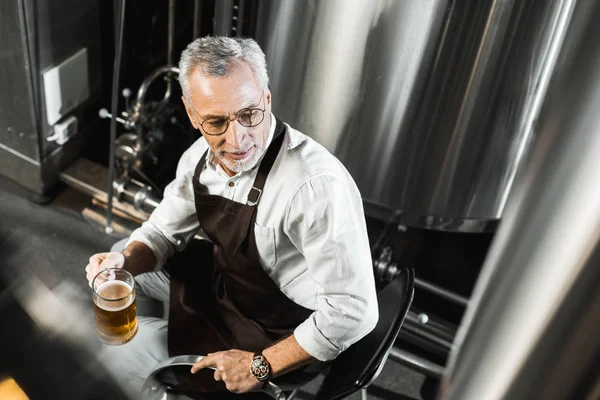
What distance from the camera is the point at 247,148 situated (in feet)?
4.66

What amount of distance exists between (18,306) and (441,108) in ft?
4.82

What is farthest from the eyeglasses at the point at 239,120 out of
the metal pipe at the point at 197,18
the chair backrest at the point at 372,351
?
the metal pipe at the point at 197,18

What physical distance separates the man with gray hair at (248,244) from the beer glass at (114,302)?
0.15 feet

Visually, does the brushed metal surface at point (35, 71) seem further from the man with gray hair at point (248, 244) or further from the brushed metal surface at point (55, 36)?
the man with gray hair at point (248, 244)

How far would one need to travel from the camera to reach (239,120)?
1.41 meters

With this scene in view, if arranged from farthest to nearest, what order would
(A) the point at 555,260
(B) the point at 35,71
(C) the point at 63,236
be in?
(C) the point at 63,236
(B) the point at 35,71
(A) the point at 555,260

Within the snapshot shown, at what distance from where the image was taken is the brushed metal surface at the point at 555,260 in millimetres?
102

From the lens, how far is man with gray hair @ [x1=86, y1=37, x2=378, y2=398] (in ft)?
4.55

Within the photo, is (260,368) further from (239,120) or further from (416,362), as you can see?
(416,362)

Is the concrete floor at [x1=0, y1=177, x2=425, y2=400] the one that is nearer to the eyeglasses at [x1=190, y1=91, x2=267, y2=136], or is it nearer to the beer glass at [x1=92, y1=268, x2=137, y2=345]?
the beer glass at [x1=92, y1=268, x2=137, y2=345]

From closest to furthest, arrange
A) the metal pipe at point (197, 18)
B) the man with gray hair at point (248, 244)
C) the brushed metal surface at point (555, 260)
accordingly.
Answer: the brushed metal surface at point (555, 260) → the man with gray hair at point (248, 244) → the metal pipe at point (197, 18)

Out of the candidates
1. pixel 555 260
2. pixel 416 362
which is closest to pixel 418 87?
pixel 416 362

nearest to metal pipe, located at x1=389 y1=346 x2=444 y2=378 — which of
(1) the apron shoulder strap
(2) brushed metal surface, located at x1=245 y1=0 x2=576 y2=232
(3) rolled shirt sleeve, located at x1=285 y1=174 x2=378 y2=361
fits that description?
(2) brushed metal surface, located at x1=245 y1=0 x2=576 y2=232

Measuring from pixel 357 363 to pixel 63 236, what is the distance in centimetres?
151
